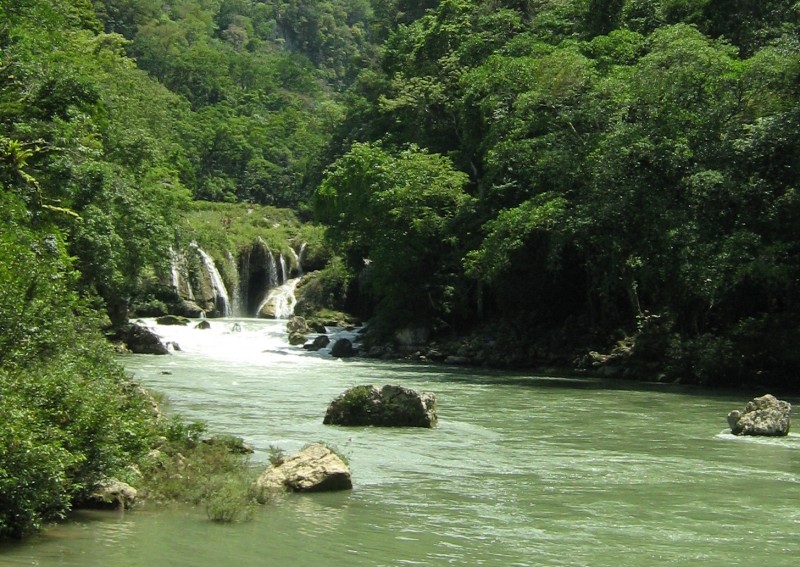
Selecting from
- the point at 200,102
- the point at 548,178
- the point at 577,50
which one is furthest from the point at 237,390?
the point at 200,102

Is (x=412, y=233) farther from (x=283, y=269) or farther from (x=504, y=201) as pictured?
(x=283, y=269)

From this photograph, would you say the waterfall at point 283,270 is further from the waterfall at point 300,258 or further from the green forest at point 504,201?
the green forest at point 504,201

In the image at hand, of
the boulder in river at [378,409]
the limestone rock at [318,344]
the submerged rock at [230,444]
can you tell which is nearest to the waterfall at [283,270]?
the limestone rock at [318,344]

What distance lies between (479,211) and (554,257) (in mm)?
8233

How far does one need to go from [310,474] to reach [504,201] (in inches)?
1150

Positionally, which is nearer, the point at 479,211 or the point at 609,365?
the point at 609,365

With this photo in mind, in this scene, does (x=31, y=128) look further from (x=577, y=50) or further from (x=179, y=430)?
(x=577, y=50)

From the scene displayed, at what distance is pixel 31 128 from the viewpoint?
22047 mm

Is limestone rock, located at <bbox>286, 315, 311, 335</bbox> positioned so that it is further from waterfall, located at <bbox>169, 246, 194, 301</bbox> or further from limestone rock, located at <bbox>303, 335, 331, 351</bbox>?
waterfall, located at <bbox>169, 246, 194, 301</bbox>

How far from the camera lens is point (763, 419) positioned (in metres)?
19.6

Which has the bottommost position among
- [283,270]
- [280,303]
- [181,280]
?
[280,303]

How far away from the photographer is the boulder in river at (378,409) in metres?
19.6

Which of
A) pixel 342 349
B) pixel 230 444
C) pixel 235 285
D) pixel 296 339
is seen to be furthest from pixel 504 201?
pixel 230 444

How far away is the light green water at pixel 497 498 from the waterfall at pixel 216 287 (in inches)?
1090
